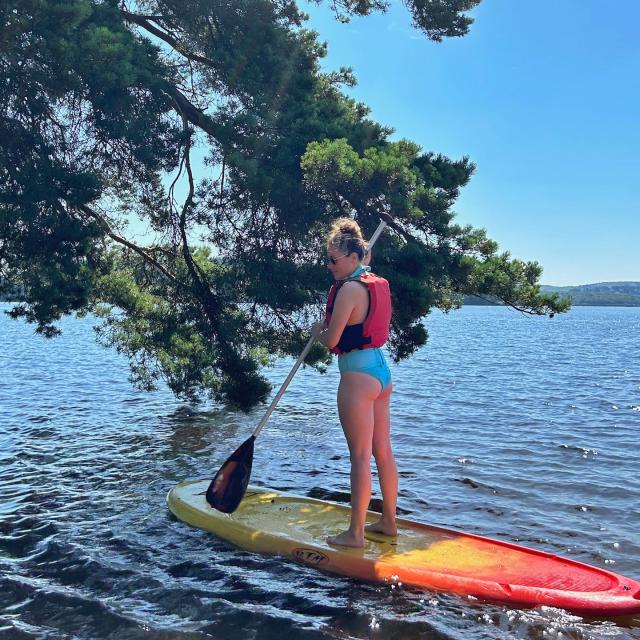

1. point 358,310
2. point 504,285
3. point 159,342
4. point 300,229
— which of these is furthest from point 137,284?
point 358,310

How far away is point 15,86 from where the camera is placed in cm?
762

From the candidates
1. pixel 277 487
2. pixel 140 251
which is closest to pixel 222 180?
pixel 140 251

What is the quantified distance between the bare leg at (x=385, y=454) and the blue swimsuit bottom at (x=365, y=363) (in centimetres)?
22

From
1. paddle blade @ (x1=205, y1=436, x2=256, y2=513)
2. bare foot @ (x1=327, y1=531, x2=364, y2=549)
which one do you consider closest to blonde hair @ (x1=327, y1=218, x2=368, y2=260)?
paddle blade @ (x1=205, y1=436, x2=256, y2=513)

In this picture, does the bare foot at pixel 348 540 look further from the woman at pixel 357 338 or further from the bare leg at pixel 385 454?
the bare leg at pixel 385 454

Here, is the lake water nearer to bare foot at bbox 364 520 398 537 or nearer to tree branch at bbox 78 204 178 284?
bare foot at bbox 364 520 398 537

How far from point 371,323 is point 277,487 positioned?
13.3ft

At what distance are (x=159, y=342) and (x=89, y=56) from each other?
476 cm

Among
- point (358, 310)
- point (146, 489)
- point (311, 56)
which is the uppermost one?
point (311, 56)

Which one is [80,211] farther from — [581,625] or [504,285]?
[581,625]

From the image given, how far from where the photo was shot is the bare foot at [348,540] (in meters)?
5.36

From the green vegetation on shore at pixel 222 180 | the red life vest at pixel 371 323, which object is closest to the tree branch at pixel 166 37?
the green vegetation on shore at pixel 222 180

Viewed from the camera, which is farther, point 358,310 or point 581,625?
point 358,310

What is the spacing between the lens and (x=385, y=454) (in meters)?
5.42
